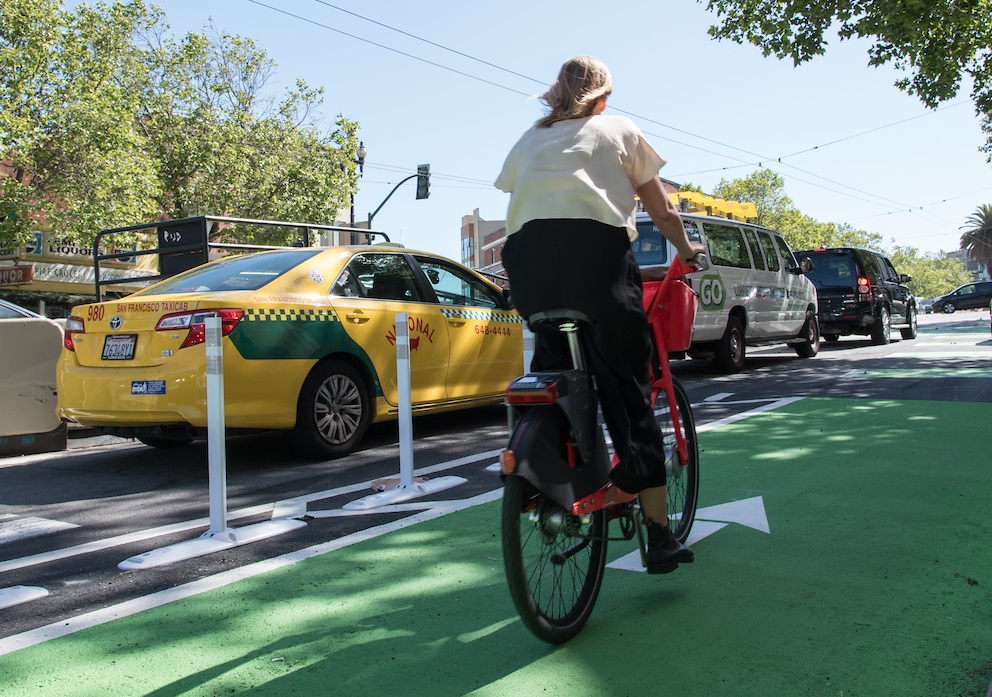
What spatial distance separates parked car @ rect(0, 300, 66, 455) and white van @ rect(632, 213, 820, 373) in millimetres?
6485

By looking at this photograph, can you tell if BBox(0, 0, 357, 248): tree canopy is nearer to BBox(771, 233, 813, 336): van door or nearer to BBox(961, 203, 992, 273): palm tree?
BBox(771, 233, 813, 336): van door

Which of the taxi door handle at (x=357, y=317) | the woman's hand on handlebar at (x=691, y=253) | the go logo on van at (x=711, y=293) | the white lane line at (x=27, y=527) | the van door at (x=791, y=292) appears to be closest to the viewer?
the woman's hand on handlebar at (x=691, y=253)

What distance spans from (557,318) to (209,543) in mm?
2230

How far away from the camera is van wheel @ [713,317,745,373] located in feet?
39.6

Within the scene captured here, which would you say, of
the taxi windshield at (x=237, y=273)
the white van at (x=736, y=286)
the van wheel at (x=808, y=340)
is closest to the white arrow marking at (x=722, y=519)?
the taxi windshield at (x=237, y=273)

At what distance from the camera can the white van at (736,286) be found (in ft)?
36.4

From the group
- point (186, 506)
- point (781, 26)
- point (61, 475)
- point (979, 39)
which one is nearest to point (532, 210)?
point (186, 506)

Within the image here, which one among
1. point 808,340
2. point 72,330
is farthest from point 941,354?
point 72,330

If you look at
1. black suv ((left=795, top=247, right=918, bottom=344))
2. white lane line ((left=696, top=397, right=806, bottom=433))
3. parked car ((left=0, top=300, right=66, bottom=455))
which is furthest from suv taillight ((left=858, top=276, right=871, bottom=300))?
parked car ((left=0, top=300, right=66, bottom=455))

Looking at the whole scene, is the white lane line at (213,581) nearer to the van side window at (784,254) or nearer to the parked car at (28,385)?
the parked car at (28,385)

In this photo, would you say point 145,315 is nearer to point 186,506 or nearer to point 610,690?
point 186,506

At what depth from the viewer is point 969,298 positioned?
159 feet

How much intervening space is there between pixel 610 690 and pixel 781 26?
45.9ft

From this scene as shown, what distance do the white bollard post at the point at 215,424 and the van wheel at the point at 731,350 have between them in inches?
356
